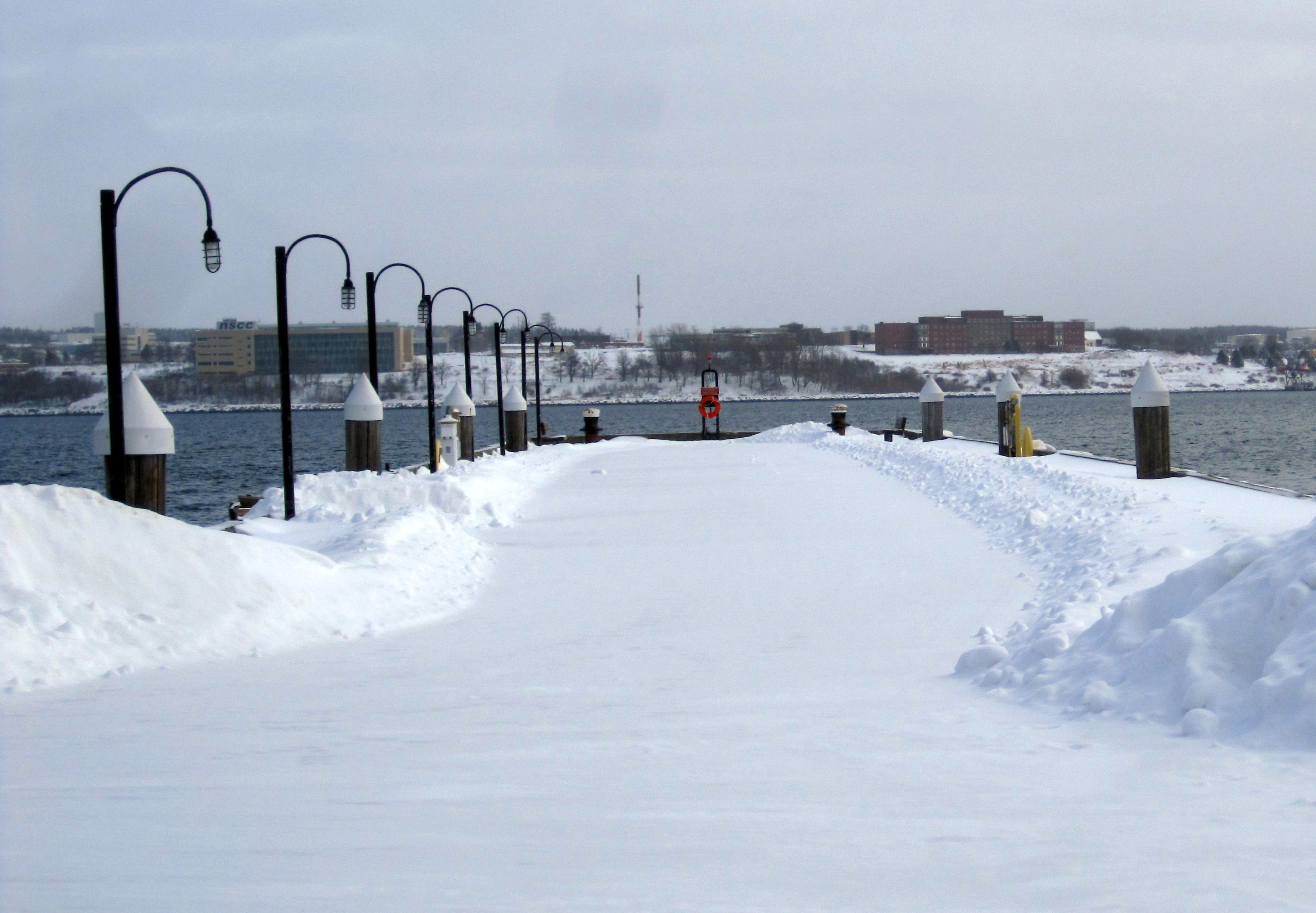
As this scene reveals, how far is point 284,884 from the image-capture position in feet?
13.3

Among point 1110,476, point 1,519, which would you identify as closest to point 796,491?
point 1110,476

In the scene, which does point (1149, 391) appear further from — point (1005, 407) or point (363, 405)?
point (363, 405)

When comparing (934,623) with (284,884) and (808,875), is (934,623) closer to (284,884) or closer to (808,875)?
(808,875)

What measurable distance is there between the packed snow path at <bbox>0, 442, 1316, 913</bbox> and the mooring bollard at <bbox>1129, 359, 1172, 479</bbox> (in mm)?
10183

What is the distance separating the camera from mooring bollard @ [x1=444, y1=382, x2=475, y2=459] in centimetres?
2923

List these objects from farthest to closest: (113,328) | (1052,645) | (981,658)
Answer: (113,328)
(981,658)
(1052,645)

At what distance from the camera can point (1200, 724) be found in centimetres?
552

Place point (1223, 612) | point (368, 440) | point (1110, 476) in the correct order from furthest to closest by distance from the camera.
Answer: point (368, 440), point (1110, 476), point (1223, 612)

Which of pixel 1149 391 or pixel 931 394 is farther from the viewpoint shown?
pixel 931 394

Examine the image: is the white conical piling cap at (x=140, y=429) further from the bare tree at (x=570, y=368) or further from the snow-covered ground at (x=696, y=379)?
the bare tree at (x=570, y=368)

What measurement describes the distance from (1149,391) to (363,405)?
1266 cm

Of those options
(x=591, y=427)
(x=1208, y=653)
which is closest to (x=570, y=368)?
(x=591, y=427)

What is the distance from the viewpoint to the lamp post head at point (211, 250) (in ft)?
48.1

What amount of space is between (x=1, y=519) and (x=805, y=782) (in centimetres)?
595
